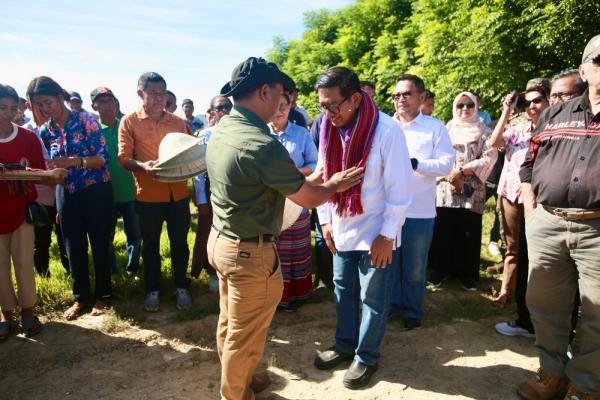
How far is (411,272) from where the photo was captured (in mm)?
3588

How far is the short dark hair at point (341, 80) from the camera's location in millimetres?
2490

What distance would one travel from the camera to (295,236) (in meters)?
3.96

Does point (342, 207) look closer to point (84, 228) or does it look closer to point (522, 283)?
point (522, 283)

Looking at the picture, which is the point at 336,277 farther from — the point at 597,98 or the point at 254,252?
the point at 597,98

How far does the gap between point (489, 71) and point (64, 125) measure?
33.2ft

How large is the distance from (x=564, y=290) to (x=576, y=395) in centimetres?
64

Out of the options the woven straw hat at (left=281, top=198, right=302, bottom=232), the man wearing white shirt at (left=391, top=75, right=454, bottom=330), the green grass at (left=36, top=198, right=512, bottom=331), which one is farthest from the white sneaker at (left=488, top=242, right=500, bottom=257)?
the woven straw hat at (left=281, top=198, right=302, bottom=232)

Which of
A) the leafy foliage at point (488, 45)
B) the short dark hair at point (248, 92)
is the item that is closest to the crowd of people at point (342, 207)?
the short dark hair at point (248, 92)

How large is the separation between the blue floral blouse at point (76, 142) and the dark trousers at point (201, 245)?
1.20 m

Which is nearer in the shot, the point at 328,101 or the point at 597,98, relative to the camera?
the point at 597,98

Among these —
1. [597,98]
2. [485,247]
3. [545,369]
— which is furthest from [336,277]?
[485,247]

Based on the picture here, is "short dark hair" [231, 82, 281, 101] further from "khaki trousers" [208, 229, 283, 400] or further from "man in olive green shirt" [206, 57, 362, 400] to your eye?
"khaki trousers" [208, 229, 283, 400]

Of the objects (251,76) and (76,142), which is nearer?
(251,76)

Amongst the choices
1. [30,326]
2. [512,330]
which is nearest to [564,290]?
[512,330]
